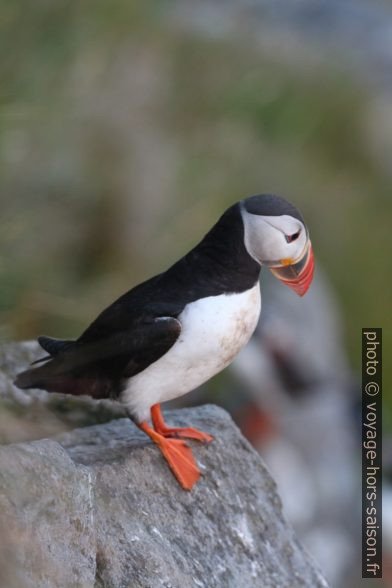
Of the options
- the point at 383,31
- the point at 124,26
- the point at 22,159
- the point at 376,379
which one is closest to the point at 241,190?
the point at 376,379

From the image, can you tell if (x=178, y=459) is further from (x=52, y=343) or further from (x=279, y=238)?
(x=279, y=238)

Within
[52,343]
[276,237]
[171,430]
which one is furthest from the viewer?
[171,430]

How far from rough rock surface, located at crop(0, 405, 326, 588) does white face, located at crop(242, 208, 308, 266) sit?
66 cm

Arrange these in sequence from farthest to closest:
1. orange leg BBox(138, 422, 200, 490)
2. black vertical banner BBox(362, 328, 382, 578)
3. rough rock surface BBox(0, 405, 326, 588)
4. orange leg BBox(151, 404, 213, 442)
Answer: black vertical banner BBox(362, 328, 382, 578) < orange leg BBox(151, 404, 213, 442) < orange leg BBox(138, 422, 200, 490) < rough rock surface BBox(0, 405, 326, 588)

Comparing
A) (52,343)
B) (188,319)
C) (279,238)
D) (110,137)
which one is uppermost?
(110,137)

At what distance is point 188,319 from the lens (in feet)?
11.8

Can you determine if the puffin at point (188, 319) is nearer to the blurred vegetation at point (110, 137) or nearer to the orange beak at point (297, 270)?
the orange beak at point (297, 270)

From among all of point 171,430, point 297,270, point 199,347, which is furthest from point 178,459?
point 297,270

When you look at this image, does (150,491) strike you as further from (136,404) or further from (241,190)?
(241,190)

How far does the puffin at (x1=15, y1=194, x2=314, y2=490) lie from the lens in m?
3.56

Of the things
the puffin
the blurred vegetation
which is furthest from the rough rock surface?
the blurred vegetation

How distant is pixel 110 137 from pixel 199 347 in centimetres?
83

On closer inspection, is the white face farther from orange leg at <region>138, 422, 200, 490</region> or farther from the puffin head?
orange leg at <region>138, 422, 200, 490</region>

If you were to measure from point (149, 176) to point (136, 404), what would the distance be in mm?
1718
